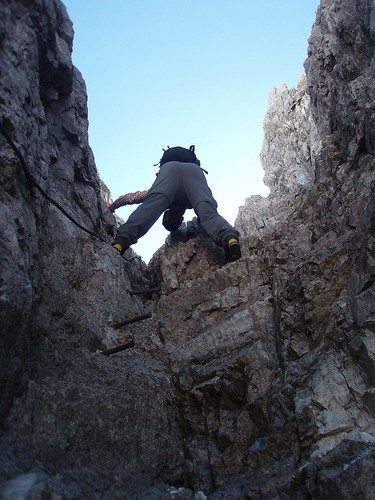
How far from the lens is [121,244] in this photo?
930 cm

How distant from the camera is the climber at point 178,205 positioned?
955 cm

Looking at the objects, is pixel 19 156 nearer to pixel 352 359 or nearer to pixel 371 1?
pixel 352 359

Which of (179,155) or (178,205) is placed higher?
(179,155)

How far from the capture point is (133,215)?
10.0 meters

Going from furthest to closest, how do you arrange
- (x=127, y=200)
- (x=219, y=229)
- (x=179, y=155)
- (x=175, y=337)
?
1. (x=127, y=200)
2. (x=179, y=155)
3. (x=219, y=229)
4. (x=175, y=337)

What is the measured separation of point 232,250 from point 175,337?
7.08 feet

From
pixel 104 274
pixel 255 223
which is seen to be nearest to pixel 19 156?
pixel 104 274

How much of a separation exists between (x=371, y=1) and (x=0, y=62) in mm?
7874

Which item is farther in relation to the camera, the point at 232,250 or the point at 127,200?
the point at 127,200

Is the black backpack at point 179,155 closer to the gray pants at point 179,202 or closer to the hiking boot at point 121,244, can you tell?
the gray pants at point 179,202

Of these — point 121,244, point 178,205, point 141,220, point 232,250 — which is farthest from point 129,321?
point 178,205

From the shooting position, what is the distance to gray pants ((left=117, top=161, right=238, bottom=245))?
9.78 meters

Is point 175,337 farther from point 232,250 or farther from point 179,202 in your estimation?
point 179,202

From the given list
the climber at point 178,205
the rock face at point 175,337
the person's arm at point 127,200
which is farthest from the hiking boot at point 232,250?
the person's arm at point 127,200
